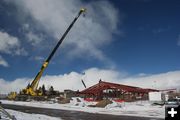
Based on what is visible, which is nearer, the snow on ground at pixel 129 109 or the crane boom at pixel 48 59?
the snow on ground at pixel 129 109

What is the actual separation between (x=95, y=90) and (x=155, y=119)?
4538 centimetres

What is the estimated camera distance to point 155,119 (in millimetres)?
22531

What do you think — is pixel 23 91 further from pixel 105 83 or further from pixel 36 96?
pixel 105 83

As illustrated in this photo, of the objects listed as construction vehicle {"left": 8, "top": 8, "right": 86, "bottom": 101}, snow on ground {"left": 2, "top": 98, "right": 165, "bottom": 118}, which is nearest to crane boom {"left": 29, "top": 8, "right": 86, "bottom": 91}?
construction vehicle {"left": 8, "top": 8, "right": 86, "bottom": 101}

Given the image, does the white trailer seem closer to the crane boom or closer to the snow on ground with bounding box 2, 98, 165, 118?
the snow on ground with bounding box 2, 98, 165, 118

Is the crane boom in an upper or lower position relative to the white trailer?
upper

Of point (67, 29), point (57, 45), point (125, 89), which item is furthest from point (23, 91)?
point (125, 89)

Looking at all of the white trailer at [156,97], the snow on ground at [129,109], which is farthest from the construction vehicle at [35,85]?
the white trailer at [156,97]

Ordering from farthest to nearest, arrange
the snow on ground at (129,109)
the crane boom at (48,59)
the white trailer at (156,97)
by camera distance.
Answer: the crane boom at (48,59) < the white trailer at (156,97) < the snow on ground at (129,109)

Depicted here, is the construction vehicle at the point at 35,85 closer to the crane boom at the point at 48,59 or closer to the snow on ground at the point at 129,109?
the crane boom at the point at 48,59

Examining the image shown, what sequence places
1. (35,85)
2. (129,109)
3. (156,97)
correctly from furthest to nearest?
1. (35,85)
2. (156,97)
3. (129,109)

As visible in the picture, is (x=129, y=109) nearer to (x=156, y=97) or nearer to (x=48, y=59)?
(x=156, y=97)

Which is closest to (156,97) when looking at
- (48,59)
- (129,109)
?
(129,109)

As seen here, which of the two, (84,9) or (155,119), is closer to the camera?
(155,119)
